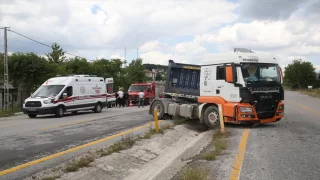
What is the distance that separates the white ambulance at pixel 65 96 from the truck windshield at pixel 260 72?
39.1 ft

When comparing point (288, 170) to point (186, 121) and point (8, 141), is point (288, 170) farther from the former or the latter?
point (186, 121)

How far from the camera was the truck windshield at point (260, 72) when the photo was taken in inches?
520

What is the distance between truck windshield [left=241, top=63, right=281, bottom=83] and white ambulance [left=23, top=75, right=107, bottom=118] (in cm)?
1192

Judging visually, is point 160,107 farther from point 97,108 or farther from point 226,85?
point 97,108

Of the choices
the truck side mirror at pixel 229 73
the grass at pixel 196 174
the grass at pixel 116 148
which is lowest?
the grass at pixel 196 174

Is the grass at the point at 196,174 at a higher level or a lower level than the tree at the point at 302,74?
lower

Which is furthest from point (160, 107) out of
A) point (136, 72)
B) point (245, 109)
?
point (136, 72)

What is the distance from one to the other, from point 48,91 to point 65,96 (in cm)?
107

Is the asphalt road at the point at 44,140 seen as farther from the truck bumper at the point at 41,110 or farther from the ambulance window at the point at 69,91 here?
the ambulance window at the point at 69,91

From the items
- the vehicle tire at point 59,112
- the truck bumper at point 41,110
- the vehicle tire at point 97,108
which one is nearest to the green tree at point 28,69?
the vehicle tire at point 97,108

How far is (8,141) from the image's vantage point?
10.9 meters

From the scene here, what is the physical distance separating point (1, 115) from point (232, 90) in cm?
1699

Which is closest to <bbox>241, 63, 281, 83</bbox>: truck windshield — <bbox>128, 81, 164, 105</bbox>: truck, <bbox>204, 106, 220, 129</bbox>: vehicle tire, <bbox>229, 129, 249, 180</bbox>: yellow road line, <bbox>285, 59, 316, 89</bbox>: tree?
<bbox>204, 106, 220, 129</bbox>: vehicle tire

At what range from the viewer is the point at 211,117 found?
14062 millimetres
